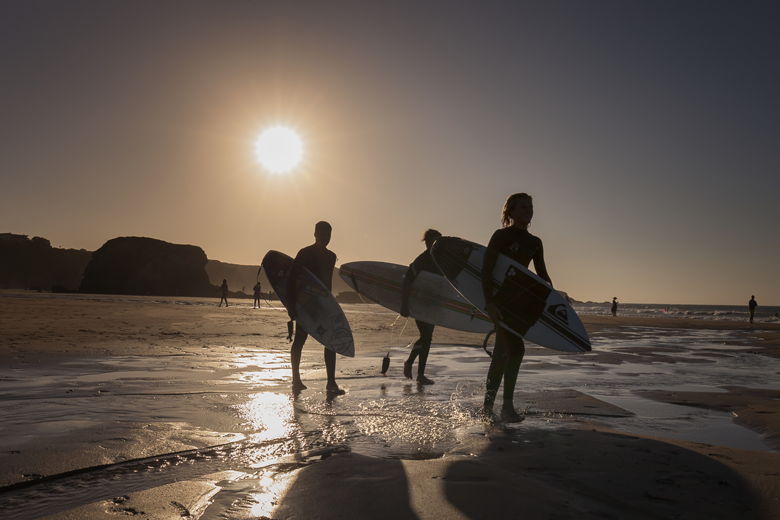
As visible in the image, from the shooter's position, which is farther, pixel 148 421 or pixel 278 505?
pixel 148 421

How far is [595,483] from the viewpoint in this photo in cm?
248

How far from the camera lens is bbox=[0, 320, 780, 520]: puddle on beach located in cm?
246

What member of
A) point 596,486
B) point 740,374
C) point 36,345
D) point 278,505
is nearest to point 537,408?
point 596,486

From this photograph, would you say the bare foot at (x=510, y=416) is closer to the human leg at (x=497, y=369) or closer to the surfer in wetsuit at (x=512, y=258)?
the surfer in wetsuit at (x=512, y=258)

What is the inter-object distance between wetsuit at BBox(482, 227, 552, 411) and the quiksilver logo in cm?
67

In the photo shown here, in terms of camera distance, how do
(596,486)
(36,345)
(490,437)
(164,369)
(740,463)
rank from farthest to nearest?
(36,345)
(164,369)
(490,437)
(740,463)
(596,486)

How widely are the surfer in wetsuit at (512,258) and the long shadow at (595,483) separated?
40.4 inches

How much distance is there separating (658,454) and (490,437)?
1.10m

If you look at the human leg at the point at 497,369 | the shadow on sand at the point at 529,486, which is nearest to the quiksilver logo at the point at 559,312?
the human leg at the point at 497,369

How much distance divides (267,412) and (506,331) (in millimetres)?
2378

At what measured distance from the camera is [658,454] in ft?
9.96

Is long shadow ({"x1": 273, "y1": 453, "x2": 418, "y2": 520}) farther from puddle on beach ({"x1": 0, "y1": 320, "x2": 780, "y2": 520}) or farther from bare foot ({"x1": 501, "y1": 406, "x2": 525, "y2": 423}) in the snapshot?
bare foot ({"x1": 501, "y1": 406, "x2": 525, "y2": 423})

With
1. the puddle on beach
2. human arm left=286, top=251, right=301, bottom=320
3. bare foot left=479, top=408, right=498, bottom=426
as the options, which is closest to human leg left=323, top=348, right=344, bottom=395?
the puddle on beach

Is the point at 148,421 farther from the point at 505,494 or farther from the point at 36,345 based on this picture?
the point at 36,345
